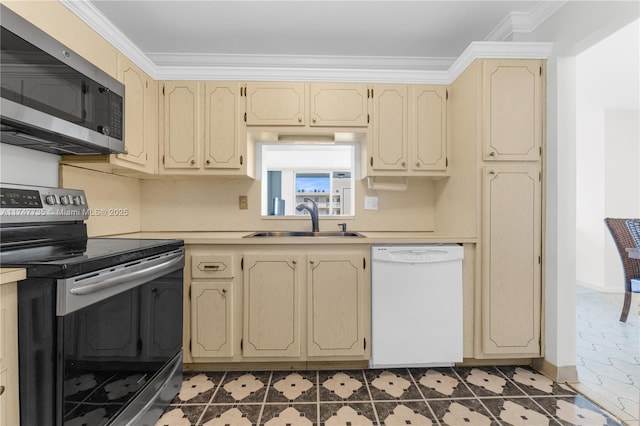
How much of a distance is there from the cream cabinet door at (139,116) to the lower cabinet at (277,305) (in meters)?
0.73

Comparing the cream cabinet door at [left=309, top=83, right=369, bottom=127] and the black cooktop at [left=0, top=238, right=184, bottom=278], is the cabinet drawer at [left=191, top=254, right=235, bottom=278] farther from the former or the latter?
the cream cabinet door at [left=309, top=83, right=369, bottom=127]

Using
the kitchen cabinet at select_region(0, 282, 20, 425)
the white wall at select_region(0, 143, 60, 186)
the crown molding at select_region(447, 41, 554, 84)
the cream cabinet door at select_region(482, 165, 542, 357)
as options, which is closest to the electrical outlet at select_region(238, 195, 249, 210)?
the white wall at select_region(0, 143, 60, 186)

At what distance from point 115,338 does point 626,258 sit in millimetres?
3876

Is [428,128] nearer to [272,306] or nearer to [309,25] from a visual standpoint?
[309,25]

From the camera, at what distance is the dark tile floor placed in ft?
5.01

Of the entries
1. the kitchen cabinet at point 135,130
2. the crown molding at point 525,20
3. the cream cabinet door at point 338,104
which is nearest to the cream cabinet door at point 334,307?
the cream cabinet door at point 338,104

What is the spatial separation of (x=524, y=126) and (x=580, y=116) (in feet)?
11.5

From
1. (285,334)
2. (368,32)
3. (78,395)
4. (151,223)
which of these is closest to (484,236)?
(285,334)

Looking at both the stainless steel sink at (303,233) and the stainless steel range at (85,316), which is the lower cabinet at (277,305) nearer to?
the stainless steel range at (85,316)

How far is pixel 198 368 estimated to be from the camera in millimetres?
1966

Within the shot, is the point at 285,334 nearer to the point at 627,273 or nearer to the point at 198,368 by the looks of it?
the point at 198,368

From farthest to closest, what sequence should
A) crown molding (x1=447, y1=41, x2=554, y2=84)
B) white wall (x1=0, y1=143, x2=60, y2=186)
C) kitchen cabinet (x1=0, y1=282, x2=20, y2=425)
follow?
crown molding (x1=447, y1=41, x2=554, y2=84) < white wall (x1=0, y1=143, x2=60, y2=186) < kitchen cabinet (x1=0, y1=282, x2=20, y2=425)

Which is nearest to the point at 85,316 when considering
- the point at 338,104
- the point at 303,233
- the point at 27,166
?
the point at 27,166

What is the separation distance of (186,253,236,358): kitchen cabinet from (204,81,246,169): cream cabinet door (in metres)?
0.74
